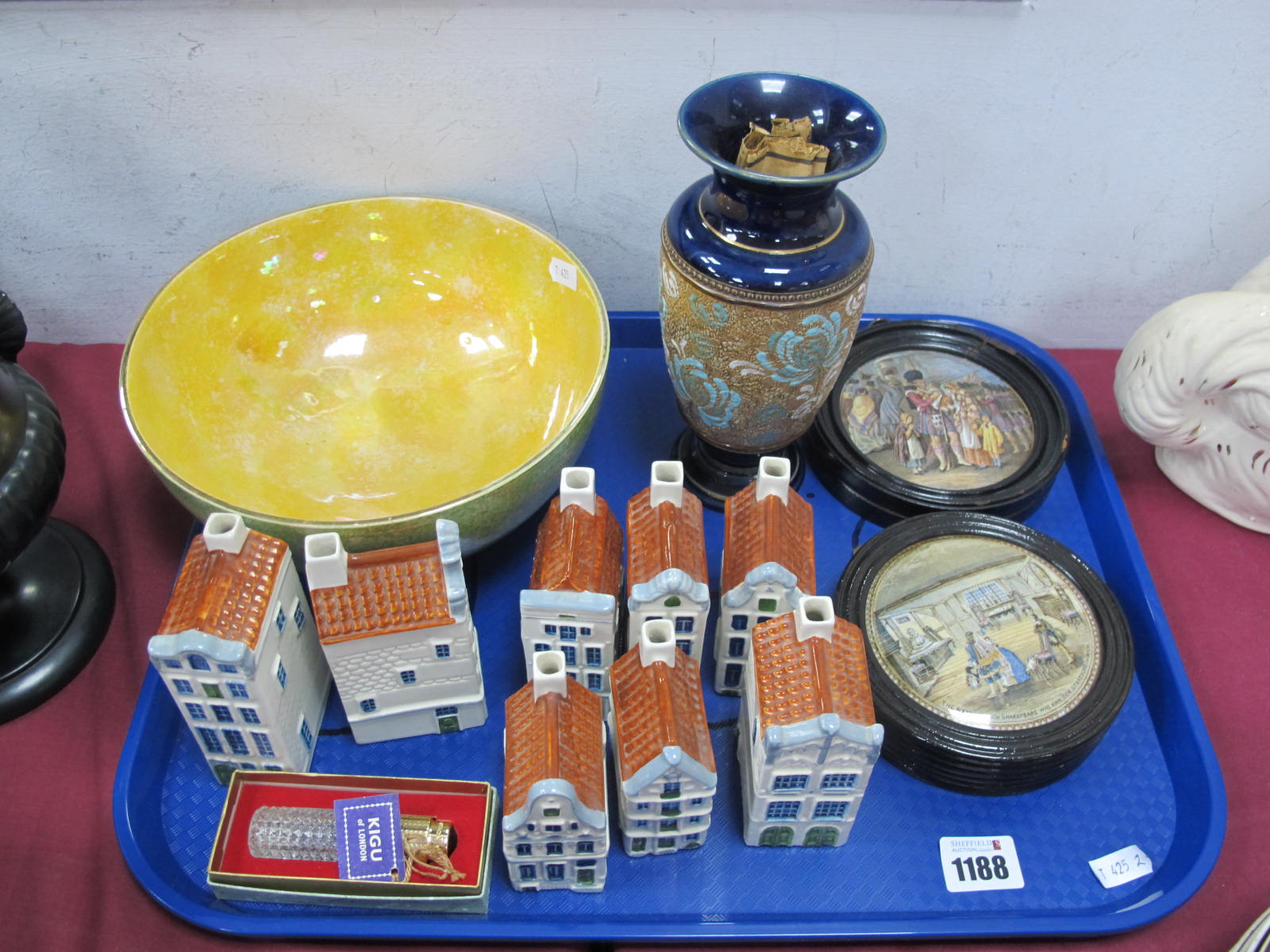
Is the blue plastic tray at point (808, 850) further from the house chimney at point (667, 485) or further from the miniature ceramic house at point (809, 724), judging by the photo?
the house chimney at point (667, 485)

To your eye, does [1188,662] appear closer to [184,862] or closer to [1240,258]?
[1240,258]


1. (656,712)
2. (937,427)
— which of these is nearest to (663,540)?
(656,712)

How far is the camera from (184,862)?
1379 mm

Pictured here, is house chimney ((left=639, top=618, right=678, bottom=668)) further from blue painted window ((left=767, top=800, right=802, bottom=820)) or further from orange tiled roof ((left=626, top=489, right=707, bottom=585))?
blue painted window ((left=767, top=800, right=802, bottom=820))

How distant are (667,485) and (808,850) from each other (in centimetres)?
52

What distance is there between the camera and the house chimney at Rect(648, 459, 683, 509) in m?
1.40

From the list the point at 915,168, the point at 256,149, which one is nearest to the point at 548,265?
the point at 256,149

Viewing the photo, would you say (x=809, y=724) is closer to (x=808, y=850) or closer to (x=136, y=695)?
(x=808, y=850)

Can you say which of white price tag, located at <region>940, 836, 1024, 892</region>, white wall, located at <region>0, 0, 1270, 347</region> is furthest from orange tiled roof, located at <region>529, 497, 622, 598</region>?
white wall, located at <region>0, 0, 1270, 347</region>

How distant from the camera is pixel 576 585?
1349mm

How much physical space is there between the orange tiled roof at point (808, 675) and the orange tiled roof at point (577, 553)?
227mm

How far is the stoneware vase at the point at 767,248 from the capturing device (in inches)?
55.4

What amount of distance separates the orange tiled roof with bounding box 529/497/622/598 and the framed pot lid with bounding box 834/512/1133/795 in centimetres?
38

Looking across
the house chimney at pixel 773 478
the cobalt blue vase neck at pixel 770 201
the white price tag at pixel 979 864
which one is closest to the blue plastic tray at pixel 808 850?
the white price tag at pixel 979 864
